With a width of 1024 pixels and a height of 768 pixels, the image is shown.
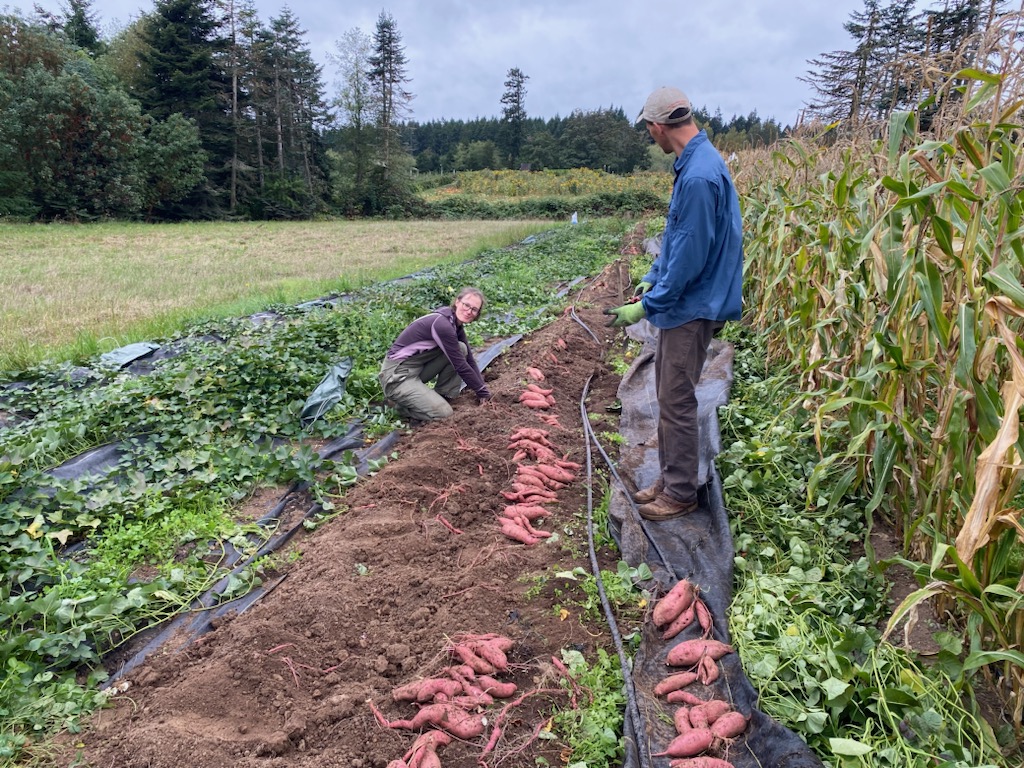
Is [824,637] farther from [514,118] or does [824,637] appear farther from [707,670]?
[514,118]

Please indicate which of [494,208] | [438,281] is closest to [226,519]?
[438,281]

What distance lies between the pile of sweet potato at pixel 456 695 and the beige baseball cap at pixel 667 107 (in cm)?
260

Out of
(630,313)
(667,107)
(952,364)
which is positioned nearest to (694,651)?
(952,364)

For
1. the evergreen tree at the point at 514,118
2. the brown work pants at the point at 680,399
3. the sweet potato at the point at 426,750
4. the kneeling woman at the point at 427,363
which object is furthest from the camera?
the evergreen tree at the point at 514,118

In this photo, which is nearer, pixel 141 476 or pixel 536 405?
pixel 141 476

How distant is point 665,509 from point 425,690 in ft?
5.51

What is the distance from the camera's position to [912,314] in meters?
2.38

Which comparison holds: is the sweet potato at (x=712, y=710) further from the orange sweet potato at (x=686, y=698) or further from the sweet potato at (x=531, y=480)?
the sweet potato at (x=531, y=480)

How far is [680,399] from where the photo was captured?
3.18 m

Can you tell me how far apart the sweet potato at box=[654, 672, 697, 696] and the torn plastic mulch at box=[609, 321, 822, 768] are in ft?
0.09

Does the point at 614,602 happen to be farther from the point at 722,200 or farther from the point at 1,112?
the point at 1,112

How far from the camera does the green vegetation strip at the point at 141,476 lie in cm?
245

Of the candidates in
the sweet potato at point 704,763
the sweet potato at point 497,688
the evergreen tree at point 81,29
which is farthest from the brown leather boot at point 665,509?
the evergreen tree at point 81,29

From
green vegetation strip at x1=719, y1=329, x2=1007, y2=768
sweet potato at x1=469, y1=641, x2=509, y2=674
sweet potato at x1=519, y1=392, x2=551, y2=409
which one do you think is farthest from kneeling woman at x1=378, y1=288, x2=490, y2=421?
sweet potato at x1=469, y1=641, x2=509, y2=674
